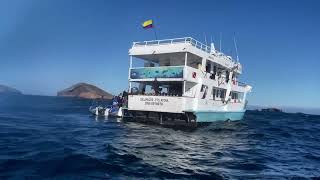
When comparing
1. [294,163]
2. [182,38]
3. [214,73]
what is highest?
[182,38]

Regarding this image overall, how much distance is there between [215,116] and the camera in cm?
3288

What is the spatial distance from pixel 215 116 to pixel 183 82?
5.58 metres

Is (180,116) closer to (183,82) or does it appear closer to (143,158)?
(183,82)

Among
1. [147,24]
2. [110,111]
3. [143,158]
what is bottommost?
[143,158]

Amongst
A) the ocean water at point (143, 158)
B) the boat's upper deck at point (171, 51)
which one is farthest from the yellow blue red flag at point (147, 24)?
the ocean water at point (143, 158)

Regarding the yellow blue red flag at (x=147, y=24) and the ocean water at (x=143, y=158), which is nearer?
the ocean water at (x=143, y=158)

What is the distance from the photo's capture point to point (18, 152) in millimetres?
13172

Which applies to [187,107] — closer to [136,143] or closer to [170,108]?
[170,108]

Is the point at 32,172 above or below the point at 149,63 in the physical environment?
below

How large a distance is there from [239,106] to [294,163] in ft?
84.6

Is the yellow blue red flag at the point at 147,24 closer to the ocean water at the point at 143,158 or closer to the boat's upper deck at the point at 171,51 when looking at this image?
the boat's upper deck at the point at 171,51

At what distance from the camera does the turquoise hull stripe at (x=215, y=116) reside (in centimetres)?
2980

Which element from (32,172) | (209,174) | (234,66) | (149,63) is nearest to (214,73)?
(234,66)

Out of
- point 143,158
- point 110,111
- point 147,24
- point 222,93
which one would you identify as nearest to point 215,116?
point 222,93
